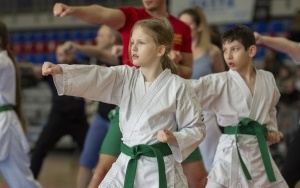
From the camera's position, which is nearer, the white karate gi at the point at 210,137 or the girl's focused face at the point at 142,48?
the girl's focused face at the point at 142,48

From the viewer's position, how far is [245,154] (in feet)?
12.2

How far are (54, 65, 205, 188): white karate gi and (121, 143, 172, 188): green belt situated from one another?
3cm

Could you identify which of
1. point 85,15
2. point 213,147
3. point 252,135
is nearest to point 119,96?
point 85,15

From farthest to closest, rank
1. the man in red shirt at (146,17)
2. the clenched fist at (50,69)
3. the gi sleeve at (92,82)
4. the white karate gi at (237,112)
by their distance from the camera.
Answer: the man in red shirt at (146,17) → the white karate gi at (237,112) → the gi sleeve at (92,82) → the clenched fist at (50,69)

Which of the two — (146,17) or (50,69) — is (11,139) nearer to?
(146,17)

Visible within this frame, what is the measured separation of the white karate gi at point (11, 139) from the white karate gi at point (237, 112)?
173 centimetres

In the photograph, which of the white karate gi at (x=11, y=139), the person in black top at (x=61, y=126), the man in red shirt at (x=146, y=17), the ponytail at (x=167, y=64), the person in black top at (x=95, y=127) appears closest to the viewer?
the ponytail at (x=167, y=64)

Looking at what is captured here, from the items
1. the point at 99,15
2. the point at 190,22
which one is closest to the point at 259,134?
the point at 99,15

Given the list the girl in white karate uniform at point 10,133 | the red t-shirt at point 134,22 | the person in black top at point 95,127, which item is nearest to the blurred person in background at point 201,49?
the person in black top at point 95,127

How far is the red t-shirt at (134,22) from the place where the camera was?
4.03 metres

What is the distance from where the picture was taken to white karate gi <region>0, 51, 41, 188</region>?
466 cm

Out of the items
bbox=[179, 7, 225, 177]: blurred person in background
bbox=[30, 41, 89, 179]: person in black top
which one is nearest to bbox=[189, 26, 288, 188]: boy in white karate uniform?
bbox=[179, 7, 225, 177]: blurred person in background

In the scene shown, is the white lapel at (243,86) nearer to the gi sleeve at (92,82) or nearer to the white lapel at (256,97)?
the white lapel at (256,97)

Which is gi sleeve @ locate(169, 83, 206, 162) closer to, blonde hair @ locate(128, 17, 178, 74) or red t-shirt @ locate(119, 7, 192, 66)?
blonde hair @ locate(128, 17, 178, 74)
